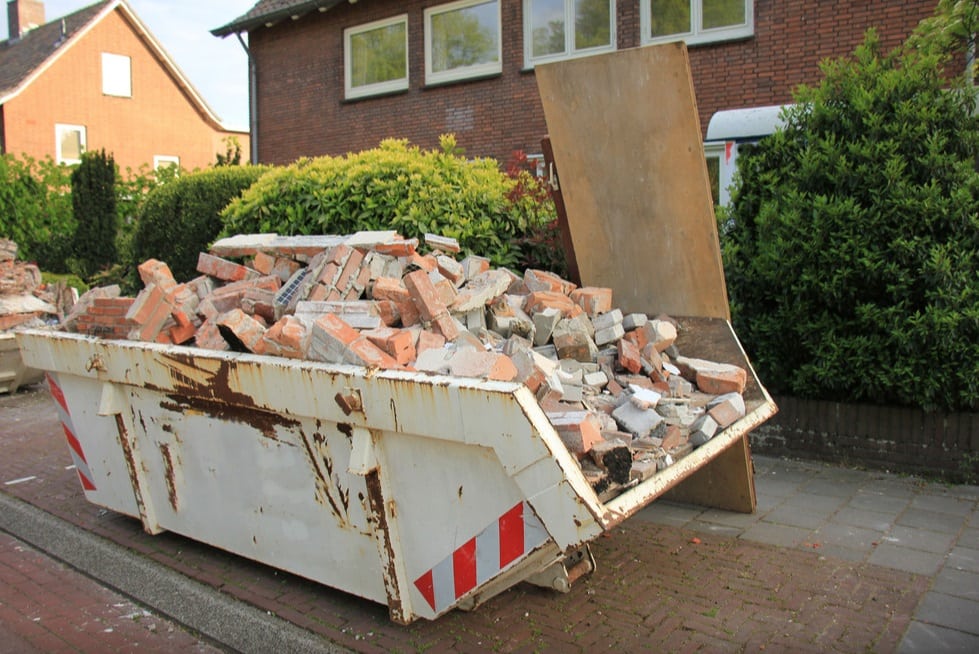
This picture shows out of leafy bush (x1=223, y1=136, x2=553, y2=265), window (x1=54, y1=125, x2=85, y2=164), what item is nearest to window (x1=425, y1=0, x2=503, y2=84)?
leafy bush (x1=223, y1=136, x2=553, y2=265)

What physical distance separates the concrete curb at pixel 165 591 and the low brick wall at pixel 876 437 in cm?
389

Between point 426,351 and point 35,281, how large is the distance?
8.73 meters

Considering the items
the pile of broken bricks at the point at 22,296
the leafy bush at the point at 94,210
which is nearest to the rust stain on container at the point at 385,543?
the pile of broken bricks at the point at 22,296

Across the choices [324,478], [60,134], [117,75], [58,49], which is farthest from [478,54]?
[117,75]

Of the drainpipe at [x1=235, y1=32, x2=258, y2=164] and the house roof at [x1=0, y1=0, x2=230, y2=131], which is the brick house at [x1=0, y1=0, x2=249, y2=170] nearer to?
the house roof at [x1=0, y1=0, x2=230, y2=131]

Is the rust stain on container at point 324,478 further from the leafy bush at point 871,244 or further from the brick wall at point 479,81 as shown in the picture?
the brick wall at point 479,81

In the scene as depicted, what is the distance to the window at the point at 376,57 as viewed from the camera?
1501cm

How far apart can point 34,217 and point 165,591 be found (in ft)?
56.9

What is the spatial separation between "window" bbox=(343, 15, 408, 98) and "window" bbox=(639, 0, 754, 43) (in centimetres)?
480

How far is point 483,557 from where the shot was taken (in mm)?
2863

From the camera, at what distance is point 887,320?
17.3 ft

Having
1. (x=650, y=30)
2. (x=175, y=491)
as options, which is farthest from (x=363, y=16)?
(x=175, y=491)

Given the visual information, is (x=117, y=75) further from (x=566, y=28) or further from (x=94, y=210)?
(x=566, y=28)

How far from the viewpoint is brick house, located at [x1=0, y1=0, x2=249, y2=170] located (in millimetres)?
28531
